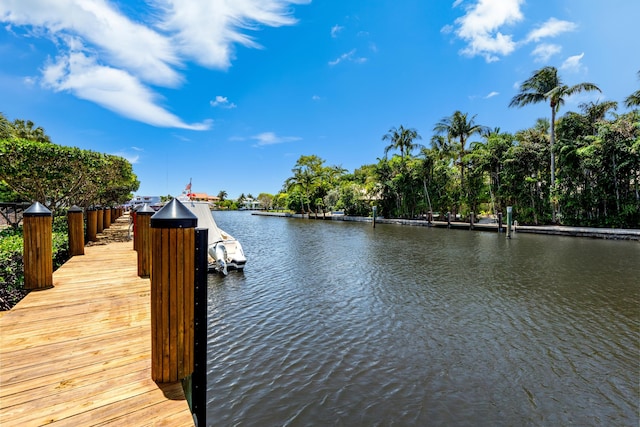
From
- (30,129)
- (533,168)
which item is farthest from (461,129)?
(30,129)

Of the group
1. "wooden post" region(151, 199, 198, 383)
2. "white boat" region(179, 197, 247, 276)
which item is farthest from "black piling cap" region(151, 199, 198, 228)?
"white boat" region(179, 197, 247, 276)

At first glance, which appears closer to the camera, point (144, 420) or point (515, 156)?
point (144, 420)

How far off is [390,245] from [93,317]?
16.4m

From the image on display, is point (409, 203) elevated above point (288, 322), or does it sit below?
above

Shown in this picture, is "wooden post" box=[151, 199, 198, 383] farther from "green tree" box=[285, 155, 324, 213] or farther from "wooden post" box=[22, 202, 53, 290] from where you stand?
"green tree" box=[285, 155, 324, 213]

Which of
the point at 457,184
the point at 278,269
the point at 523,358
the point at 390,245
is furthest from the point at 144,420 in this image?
the point at 457,184

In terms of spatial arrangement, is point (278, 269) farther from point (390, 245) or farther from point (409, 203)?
point (409, 203)

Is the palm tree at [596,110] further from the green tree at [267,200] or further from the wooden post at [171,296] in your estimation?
the green tree at [267,200]

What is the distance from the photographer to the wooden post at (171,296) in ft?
8.30

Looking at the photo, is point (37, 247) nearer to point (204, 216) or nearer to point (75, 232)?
point (75, 232)

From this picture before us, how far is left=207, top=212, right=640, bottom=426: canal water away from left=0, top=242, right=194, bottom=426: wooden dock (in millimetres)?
1445

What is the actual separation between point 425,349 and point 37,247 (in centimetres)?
708

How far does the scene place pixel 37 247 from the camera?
4.95 metres

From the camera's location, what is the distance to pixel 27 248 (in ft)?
16.1
